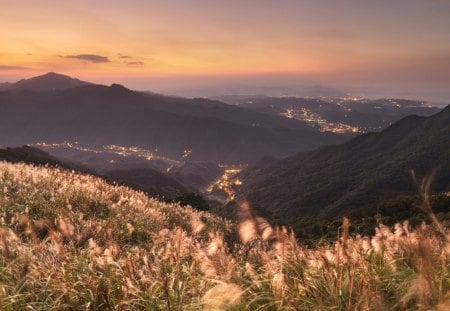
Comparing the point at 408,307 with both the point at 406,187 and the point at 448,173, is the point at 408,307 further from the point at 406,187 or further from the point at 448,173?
the point at 448,173

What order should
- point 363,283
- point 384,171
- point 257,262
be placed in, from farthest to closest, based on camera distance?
point 384,171
point 257,262
point 363,283

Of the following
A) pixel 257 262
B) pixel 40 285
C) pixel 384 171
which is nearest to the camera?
pixel 40 285

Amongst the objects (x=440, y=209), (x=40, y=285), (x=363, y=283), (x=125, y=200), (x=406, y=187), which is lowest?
(x=406, y=187)

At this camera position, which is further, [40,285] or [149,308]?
[40,285]

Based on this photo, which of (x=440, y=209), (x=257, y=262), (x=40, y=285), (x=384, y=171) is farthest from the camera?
(x=384, y=171)

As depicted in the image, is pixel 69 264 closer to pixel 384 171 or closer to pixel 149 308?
pixel 149 308

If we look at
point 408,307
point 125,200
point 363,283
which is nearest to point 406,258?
point 408,307

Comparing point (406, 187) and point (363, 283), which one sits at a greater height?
point (363, 283)

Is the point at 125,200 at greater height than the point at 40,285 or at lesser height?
lesser

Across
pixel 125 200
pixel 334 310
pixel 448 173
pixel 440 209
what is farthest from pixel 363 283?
pixel 448 173
